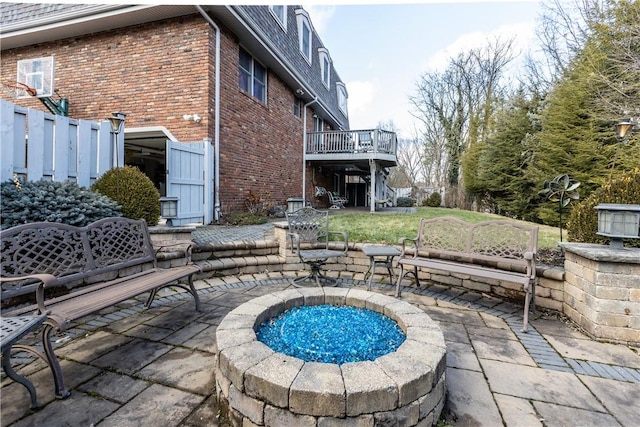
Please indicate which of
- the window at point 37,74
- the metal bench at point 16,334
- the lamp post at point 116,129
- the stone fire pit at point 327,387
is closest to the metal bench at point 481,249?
the stone fire pit at point 327,387

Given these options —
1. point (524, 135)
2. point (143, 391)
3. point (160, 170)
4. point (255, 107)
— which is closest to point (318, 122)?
point (255, 107)

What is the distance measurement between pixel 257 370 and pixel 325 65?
49.4 feet

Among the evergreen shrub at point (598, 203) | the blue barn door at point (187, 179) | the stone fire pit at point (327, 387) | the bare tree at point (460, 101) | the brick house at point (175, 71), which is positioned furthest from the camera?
the bare tree at point (460, 101)

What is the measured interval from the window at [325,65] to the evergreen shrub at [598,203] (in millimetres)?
12352

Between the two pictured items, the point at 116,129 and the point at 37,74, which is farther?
the point at 37,74

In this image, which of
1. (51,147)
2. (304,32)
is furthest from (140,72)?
(304,32)

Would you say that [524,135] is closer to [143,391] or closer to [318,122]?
[318,122]

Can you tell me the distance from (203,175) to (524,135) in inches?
502

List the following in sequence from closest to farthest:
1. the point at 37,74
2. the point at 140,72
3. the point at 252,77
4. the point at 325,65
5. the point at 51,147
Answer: the point at 51,147 < the point at 140,72 < the point at 37,74 < the point at 252,77 < the point at 325,65

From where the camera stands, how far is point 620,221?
2748 millimetres

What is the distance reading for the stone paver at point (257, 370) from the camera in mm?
1668

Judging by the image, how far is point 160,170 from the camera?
45.6 feet

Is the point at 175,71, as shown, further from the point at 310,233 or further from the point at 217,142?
the point at 310,233

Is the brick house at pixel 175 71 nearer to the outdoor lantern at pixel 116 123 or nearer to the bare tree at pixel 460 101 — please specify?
the outdoor lantern at pixel 116 123
